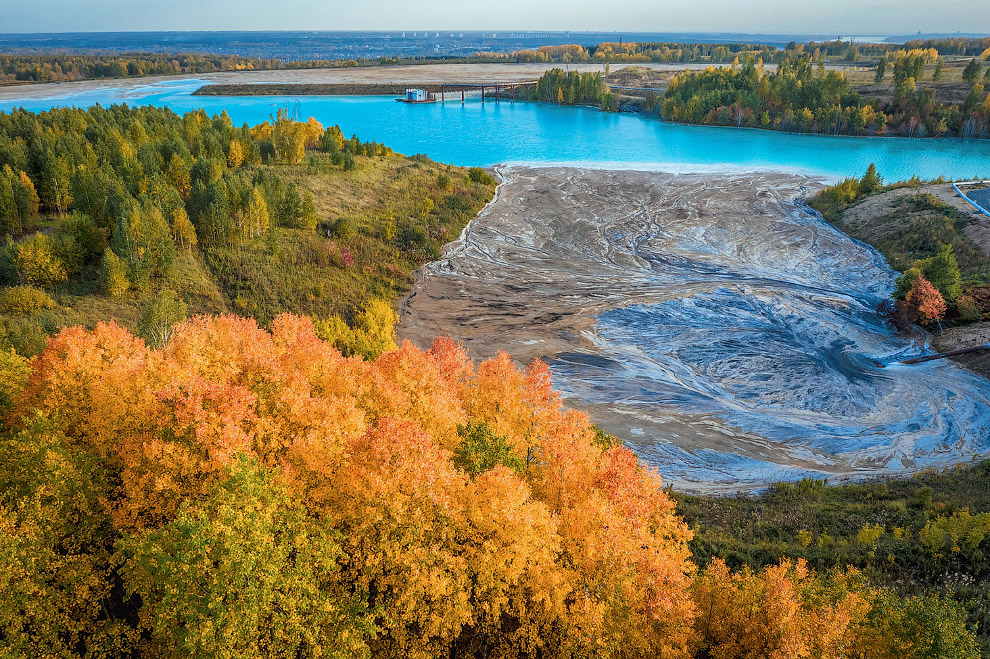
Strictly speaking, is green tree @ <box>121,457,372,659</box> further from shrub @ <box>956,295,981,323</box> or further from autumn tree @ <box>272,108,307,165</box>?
autumn tree @ <box>272,108,307,165</box>

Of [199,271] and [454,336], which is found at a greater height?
[199,271]

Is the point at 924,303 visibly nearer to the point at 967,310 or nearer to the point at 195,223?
the point at 967,310

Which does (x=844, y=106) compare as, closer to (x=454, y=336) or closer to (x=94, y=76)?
(x=454, y=336)

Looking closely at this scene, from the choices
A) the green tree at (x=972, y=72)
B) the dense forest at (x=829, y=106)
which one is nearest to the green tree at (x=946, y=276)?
the dense forest at (x=829, y=106)

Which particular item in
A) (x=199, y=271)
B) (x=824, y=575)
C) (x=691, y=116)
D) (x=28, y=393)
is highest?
(x=691, y=116)

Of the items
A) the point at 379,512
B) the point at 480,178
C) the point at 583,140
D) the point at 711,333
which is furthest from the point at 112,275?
the point at 583,140

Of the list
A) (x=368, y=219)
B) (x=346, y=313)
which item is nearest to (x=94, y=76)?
(x=368, y=219)

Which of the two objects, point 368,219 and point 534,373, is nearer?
point 534,373
